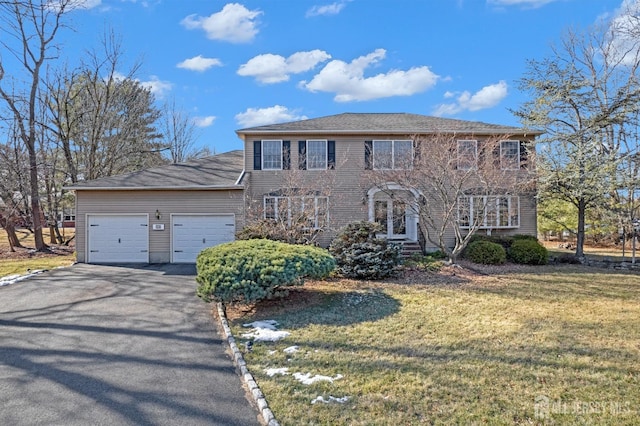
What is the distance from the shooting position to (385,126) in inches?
609

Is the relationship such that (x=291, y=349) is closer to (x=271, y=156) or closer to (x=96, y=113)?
(x=271, y=156)

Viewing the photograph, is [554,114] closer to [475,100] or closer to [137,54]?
[475,100]

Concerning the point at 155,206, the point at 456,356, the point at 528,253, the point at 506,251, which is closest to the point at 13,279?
the point at 155,206

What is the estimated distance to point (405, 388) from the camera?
4078mm

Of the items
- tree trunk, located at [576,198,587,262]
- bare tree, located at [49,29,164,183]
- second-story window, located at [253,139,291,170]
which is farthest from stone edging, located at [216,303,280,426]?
bare tree, located at [49,29,164,183]

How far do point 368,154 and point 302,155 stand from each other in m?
2.73

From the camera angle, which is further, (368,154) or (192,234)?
(368,154)

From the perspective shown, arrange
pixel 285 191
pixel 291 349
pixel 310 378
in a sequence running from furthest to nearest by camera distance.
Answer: pixel 285 191
pixel 291 349
pixel 310 378

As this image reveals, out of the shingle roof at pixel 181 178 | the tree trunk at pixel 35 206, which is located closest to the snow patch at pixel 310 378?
the shingle roof at pixel 181 178

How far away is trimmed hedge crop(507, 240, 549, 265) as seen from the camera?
13609mm

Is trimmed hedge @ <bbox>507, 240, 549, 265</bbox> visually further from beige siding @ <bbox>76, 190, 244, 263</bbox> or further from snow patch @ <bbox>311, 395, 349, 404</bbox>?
snow patch @ <bbox>311, 395, 349, 404</bbox>

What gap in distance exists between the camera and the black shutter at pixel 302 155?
15.2 meters

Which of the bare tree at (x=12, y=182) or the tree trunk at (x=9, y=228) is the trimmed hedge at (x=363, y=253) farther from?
the tree trunk at (x=9, y=228)

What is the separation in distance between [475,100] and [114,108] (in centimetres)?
2417
